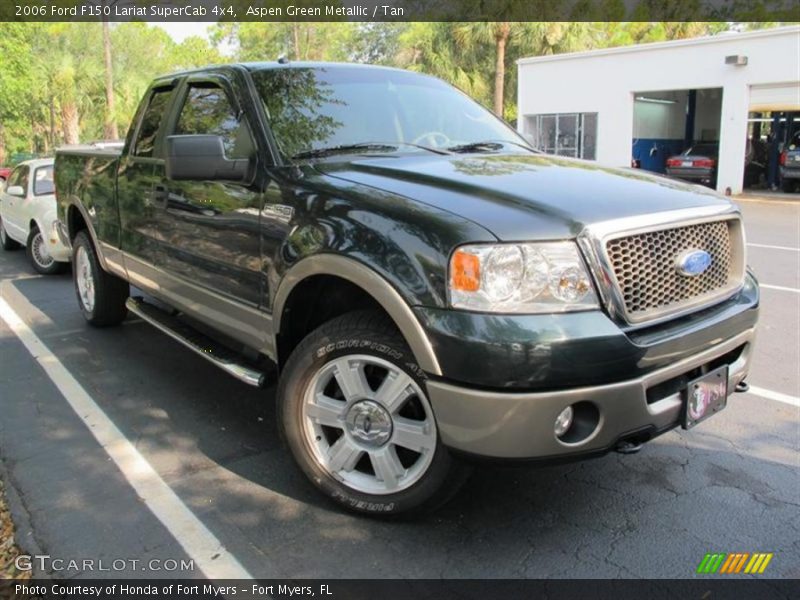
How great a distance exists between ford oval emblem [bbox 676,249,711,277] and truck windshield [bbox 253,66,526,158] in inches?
56.9

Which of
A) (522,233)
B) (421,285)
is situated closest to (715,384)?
(522,233)

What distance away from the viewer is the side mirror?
347cm

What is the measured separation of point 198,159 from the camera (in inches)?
137

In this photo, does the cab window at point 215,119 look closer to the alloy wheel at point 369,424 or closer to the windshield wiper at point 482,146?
the windshield wiper at point 482,146

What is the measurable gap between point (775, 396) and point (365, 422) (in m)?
2.91

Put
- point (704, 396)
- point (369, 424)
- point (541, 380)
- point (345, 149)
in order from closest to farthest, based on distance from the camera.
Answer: point (541, 380)
point (704, 396)
point (369, 424)
point (345, 149)

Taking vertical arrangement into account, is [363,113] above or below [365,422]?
above

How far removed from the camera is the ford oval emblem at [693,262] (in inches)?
113

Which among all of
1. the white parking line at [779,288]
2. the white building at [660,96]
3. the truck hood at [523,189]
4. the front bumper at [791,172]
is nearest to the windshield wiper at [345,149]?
the truck hood at [523,189]

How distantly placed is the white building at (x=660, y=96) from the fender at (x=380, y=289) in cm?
2118

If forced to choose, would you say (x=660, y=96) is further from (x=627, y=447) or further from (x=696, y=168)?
(x=627, y=447)

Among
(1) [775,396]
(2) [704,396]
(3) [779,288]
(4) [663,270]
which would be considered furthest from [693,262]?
(3) [779,288]

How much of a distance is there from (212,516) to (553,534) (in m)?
1.51

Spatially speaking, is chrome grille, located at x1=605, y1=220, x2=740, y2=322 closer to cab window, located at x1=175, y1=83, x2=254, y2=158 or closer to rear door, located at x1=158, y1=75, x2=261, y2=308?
rear door, located at x1=158, y1=75, x2=261, y2=308
